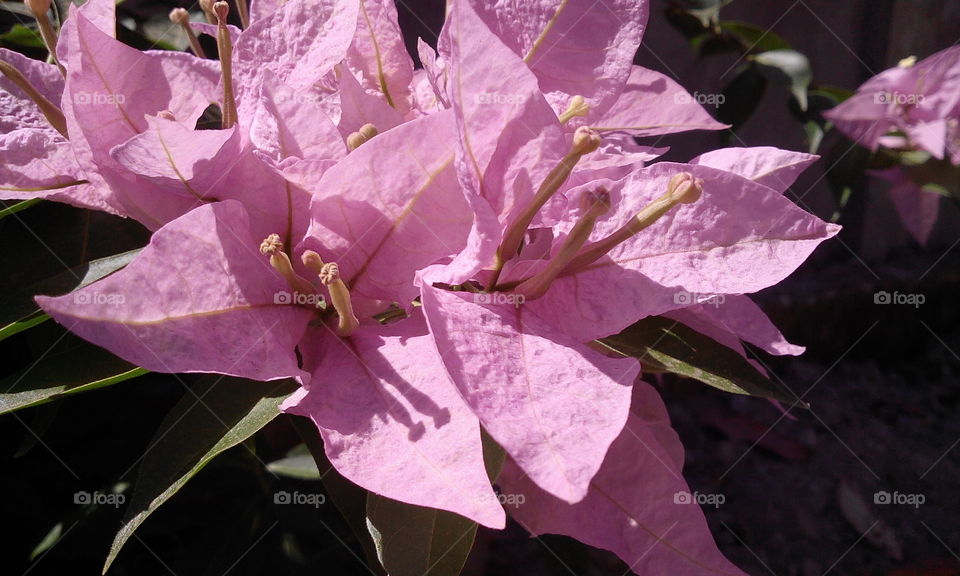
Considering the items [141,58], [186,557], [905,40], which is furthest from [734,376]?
[905,40]

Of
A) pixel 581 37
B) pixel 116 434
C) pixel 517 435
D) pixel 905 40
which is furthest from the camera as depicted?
pixel 905 40

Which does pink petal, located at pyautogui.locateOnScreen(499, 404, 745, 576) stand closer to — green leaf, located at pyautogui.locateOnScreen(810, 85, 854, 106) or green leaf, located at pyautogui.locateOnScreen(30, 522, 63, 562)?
green leaf, located at pyautogui.locateOnScreen(30, 522, 63, 562)

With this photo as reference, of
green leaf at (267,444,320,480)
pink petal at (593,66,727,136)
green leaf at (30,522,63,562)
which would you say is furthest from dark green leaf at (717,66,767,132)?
green leaf at (30,522,63,562)

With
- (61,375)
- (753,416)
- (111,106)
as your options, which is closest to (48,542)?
(61,375)

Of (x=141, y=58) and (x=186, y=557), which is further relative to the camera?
(x=186, y=557)

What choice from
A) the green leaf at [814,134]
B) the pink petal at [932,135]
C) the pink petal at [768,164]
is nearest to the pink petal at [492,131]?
the pink petal at [768,164]

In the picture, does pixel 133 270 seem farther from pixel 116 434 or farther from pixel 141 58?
pixel 116 434
